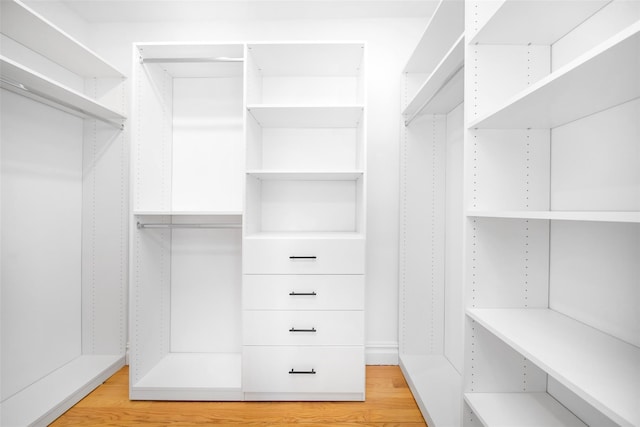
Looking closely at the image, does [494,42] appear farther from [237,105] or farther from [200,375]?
[200,375]

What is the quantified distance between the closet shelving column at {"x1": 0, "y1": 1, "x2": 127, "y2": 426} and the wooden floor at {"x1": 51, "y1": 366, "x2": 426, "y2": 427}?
0.15 m

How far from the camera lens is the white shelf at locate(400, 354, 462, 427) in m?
1.53

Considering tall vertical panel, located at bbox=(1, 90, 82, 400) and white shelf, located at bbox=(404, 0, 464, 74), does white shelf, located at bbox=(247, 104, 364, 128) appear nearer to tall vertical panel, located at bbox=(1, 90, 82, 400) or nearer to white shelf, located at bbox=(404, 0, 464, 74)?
white shelf, located at bbox=(404, 0, 464, 74)

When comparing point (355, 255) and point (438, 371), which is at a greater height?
point (355, 255)

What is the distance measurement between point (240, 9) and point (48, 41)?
1130mm

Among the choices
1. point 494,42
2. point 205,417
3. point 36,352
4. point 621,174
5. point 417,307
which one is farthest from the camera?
point 417,307

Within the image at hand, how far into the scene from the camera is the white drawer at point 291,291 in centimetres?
171

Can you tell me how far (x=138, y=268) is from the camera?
1803 millimetres

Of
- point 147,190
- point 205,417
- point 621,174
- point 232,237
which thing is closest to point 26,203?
point 147,190

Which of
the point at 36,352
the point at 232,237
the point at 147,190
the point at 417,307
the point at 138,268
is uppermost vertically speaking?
the point at 147,190

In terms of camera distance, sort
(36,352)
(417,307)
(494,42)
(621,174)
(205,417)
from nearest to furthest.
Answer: (621,174) < (494,42) < (205,417) < (36,352) < (417,307)

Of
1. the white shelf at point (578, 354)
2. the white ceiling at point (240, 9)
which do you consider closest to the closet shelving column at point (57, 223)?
the white ceiling at point (240, 9)

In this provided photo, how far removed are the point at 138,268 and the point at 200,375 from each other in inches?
29.8

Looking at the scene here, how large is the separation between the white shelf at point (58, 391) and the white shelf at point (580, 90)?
8.02ft
